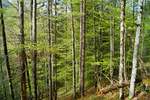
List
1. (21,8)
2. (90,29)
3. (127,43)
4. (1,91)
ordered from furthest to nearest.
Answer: (1,91) → (127,43) → (90,29) → (21,8)

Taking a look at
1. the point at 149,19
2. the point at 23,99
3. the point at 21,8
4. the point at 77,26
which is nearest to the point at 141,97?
the point at 23,99

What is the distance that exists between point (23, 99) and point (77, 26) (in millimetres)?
16532

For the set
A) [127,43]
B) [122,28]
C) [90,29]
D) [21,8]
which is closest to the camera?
[21,8]

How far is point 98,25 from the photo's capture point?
86.5ft

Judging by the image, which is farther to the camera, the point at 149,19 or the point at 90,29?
the point at 90,29

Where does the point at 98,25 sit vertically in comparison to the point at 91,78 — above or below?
above

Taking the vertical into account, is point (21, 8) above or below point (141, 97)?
above

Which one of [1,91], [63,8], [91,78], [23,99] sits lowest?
[1,91]

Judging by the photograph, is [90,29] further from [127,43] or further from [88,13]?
[127,43]

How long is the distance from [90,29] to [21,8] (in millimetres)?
15910

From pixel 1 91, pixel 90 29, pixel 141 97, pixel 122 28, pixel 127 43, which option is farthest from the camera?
pixel 1 91

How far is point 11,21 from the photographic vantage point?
93.3 feet

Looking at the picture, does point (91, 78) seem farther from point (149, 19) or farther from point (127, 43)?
point (149, 19)

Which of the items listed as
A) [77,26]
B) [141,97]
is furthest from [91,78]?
[141,97]
